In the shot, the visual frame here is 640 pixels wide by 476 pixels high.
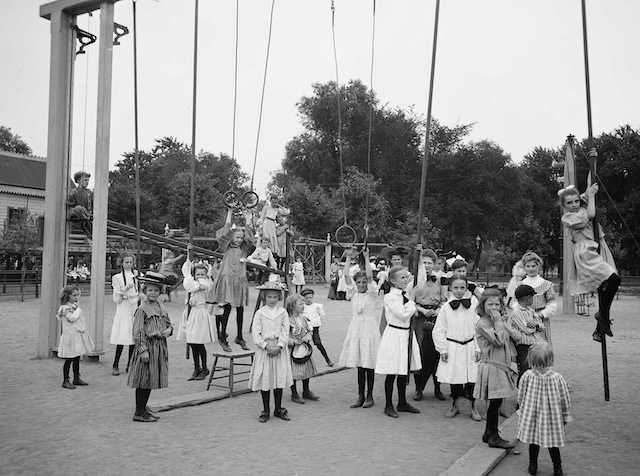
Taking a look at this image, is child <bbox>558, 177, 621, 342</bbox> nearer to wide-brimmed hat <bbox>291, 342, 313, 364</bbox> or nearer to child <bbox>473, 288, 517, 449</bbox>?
child <bbox>473, 288, 517, 449</bbox>

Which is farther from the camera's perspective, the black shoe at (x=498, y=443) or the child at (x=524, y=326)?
the child at (x=524, y=326)

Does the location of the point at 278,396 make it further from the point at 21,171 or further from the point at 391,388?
the point at 21,171

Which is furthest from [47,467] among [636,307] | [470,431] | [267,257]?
[636,307]

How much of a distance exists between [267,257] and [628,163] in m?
30.1

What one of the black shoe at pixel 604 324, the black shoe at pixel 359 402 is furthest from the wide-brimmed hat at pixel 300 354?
the black shoe at pixel 604 324

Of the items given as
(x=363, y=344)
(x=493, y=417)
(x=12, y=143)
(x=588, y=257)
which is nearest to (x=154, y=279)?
(x=363, y=344)

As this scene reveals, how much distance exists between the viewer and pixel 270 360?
6.62m

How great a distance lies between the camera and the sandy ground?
5.04m

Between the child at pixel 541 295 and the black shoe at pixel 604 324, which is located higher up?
the child at pixel 541 295

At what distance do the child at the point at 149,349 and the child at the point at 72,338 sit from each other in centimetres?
185

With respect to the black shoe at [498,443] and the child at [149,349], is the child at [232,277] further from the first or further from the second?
the black shoe at [498,443]

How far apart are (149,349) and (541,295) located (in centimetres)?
456

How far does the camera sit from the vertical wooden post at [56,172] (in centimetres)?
1034

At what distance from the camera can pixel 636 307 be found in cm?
2323
